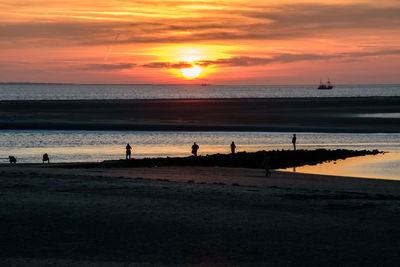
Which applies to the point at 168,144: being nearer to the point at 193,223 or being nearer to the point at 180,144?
the point at 180,144

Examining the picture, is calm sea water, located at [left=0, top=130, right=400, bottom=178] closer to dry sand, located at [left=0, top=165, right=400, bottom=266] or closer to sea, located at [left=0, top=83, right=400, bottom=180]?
sea, located at [left=0, top=83, right=400, bottom=180]

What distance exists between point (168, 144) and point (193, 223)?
140 feet

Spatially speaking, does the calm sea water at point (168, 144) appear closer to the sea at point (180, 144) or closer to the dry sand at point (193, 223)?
the sea at point (180, 144)

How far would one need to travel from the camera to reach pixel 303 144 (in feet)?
191

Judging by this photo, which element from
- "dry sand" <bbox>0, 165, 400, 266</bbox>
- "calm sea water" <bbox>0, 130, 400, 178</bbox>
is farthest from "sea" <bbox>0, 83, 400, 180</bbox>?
"dry sand" <bbox>0, 165, 400, 266</bbox>

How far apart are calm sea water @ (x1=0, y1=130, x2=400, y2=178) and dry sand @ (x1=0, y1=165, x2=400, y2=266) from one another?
14.8 meters

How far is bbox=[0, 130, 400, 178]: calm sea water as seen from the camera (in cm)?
4647

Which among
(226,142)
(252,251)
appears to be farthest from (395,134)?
(252,251)

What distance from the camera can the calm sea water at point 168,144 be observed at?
46.5 metres

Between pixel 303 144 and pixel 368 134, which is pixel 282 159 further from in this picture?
pixel 368 134

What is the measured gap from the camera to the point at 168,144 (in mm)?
60062

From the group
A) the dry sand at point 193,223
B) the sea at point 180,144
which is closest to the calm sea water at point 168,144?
the sea at point 180,144

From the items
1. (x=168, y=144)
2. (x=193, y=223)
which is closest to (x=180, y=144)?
(x=168, y=144)

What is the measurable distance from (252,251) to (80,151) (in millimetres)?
40736
